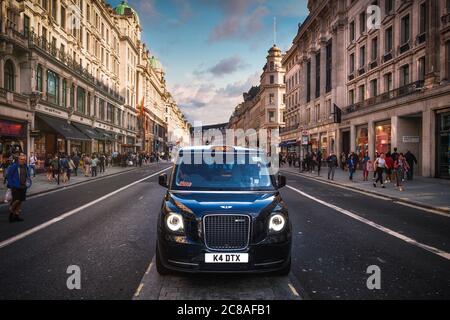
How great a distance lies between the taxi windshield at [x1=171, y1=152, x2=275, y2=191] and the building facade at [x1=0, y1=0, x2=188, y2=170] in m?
21.2

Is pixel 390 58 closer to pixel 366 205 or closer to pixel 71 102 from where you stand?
pixel 366 205

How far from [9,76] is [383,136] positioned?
2906cm

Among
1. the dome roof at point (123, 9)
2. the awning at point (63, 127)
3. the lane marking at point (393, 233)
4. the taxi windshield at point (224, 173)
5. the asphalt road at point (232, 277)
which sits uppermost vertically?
the dome roof at point (123, 9)

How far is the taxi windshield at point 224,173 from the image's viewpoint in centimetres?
545

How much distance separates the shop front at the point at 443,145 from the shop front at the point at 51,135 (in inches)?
1044

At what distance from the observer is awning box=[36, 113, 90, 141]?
28625 millimetres

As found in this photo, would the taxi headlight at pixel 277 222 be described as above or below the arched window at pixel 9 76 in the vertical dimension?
below

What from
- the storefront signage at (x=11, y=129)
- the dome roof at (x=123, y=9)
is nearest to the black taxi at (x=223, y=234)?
the storefront signage at (x=11, y=129)

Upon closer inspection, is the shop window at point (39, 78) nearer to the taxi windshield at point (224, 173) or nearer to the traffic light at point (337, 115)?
the taxi windshield at point (224, 173)

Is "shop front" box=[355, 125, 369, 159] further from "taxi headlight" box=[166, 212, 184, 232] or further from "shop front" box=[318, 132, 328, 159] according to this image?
"taxi headlight" box=[166, 212, 184, 232]

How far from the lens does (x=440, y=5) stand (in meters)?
22.8

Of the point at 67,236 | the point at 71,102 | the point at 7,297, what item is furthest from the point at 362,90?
the point at 7,297

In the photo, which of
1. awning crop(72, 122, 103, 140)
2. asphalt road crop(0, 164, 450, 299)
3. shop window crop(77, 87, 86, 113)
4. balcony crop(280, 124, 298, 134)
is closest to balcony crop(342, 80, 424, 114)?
asphalt road crop(0, 164, 450, 299)

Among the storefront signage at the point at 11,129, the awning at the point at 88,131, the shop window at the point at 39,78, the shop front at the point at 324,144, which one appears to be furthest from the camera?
the shop front at the point at 324,144
